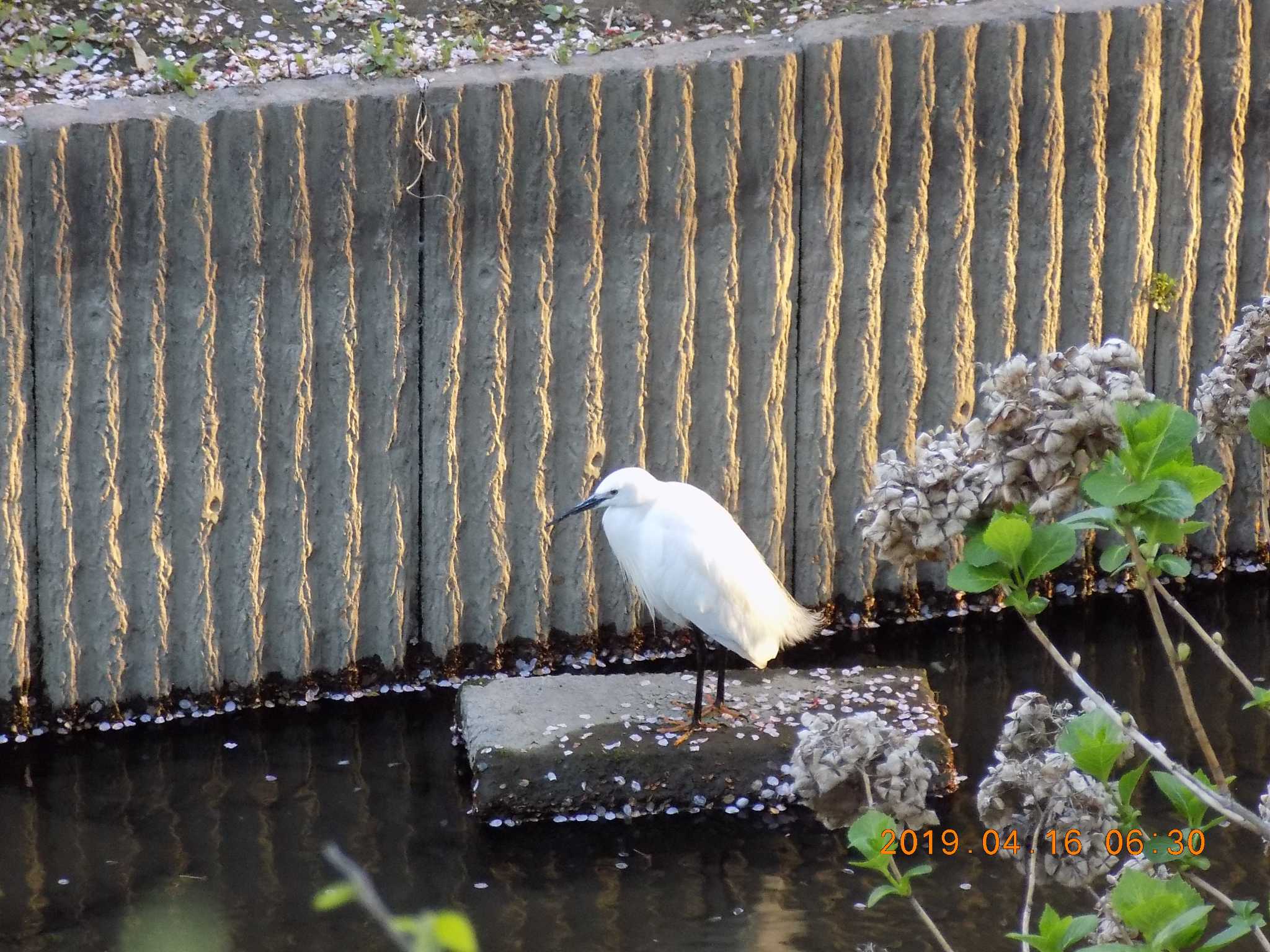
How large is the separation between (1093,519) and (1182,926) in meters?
0.37

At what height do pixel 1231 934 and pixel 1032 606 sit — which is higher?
pixel 1032 606

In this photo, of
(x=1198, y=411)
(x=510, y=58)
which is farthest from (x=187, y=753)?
(x=1198, y=411)

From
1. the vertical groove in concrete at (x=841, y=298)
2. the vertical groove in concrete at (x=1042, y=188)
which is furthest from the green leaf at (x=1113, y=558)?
the vertical groove in concrete at (x=1042, y=188)

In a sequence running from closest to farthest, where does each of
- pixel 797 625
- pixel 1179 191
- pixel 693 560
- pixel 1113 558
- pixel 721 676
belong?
pixel 1113 558 → pixel 693 560 → pixel 721 676 → pixel 797 625 → pixel 1179 191

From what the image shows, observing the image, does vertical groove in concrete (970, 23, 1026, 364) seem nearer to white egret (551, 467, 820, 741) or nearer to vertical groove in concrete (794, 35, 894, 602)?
vertical groove in concrete (794, 35, 894, 602)

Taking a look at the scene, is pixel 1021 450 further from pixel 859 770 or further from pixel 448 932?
pixel 448 932

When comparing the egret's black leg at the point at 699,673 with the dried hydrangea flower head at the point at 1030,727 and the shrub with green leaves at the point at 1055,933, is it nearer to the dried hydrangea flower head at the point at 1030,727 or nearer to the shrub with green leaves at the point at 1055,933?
the dried hydrangea flower head at the point at 1030,727

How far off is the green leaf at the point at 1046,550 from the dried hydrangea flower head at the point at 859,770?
1.29ft

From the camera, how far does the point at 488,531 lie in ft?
16.6

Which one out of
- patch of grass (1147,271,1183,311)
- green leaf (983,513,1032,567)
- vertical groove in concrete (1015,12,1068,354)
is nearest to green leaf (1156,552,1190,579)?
green leaf (983,513,1032,567)

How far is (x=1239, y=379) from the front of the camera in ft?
5.42

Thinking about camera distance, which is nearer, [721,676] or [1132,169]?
[721,676]

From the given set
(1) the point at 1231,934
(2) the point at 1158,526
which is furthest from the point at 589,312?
(1) the point at 1231,934

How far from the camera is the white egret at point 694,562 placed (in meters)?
4.53
